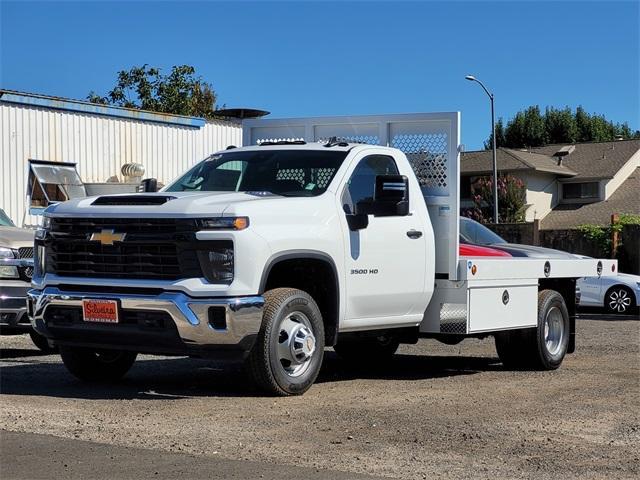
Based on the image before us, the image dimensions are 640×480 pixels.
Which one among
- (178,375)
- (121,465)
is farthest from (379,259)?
(121,465)

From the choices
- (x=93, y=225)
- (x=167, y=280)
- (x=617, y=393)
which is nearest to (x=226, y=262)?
(x=167, y=280)

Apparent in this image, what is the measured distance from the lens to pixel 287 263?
8.45 metres

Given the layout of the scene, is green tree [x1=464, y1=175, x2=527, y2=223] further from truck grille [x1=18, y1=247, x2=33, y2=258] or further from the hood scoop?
the hood scoop

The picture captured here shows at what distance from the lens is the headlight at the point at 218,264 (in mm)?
7809

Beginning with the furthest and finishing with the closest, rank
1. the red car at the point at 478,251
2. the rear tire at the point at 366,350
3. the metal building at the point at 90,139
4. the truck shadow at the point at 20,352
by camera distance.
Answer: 1. the metal building at the point at 90,139
2. the truck shadow at the point at 20,352
3. the rear tire at the point at 366,350
4. the red car at the point at 478,251

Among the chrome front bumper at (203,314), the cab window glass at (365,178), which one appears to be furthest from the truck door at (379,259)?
the chrome front bumper at (203,314)

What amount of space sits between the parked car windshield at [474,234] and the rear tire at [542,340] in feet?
2.87

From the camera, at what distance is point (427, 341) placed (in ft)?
48.1

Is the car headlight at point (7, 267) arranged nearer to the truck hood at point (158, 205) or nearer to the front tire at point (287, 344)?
the truck hood at point (158, 205)

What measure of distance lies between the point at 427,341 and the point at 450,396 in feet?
19.1

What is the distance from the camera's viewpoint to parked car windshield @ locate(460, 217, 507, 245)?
11.3 metres

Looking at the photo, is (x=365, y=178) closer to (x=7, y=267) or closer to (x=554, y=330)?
(x=554, y=330)

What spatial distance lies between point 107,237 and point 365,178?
8.28 ft

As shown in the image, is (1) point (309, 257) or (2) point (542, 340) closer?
(1) point (309, 257)
